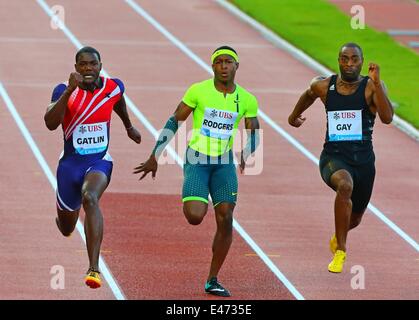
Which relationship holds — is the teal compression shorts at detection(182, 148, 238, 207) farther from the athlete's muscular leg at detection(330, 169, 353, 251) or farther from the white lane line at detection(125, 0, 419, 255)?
the white lane line at detection(125, 0, 419, 255)

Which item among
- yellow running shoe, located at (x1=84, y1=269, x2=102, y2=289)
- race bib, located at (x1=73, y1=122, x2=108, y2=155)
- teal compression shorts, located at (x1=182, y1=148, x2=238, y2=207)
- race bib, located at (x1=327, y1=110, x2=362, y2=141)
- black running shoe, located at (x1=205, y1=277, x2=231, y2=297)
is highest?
race bib, located at (x1=327, y1=110, x2=362, y2=141)

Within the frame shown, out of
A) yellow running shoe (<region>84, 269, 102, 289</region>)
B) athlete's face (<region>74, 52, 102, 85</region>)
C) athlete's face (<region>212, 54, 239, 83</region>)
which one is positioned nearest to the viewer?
yellow running shoe (<region>84, 269, 102, 289</region>)

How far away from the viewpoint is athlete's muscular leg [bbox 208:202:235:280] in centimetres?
1323

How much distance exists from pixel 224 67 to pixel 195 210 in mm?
1333

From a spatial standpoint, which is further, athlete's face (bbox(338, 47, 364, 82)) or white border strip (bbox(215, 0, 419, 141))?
white border strip (bbox(215, 0, 419, 141))

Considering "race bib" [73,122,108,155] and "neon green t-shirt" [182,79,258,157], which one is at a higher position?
"neon green t-shirt" [182,79,258,157]

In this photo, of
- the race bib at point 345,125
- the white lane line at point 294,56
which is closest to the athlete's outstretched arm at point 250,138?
the race bib at point 345,125

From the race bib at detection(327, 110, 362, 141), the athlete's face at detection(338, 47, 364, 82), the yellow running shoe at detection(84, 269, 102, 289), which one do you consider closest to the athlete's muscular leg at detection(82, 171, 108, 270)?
the yellow running shoe at detection(84, 269, 102, 289)

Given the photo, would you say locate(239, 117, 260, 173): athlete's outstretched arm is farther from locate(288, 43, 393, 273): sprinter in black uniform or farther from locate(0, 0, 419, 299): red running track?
locate(0, 0, 419, 299): red running track

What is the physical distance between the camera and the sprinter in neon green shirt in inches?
522

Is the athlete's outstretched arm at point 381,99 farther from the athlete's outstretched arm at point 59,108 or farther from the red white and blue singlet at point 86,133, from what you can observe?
the athlete's outstretched arm at point 59,108

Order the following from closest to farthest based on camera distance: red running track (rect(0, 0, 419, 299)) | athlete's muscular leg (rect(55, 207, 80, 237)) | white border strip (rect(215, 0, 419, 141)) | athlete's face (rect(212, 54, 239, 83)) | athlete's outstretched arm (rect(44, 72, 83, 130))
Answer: athlete's outstretched arm (rect(44, 72, 83, 130)) → athlete's face (rect(212, 54, 239, 83)) → athlete's muscular leg (rect(55, 207, 80, 237)) → red running track (rect(0, 0, 419, 299)) → white border strip (rect(215, 0, 419, 141))

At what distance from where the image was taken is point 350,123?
45.2 feet
